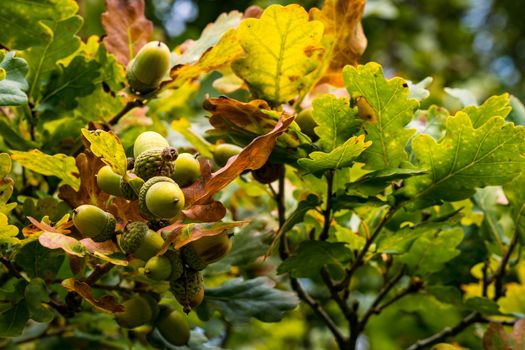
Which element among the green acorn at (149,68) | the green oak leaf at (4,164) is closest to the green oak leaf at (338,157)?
the green acorn at (149,68)

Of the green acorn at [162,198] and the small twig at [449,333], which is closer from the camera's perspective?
the green acorn at [162,198]

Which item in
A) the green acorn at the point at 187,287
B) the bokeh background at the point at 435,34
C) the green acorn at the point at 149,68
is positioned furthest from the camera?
the bokeh background at the point at 435,34

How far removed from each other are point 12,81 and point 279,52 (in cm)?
34

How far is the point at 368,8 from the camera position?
9.66 feet

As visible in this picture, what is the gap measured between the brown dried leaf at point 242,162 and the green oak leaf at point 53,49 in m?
0.38

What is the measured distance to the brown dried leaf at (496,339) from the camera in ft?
3.51

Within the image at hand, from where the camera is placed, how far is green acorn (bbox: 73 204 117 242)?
822 mm

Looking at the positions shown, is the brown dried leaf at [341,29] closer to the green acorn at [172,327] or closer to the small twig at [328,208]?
the small twig at [328,208]

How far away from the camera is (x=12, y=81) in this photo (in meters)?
0.91

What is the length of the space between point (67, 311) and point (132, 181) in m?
0.27

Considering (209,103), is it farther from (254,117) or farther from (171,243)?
(171,243)

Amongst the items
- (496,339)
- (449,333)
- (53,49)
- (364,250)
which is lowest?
(449,333)

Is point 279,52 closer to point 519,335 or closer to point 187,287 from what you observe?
point 187,287

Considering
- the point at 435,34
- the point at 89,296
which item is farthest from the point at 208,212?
the point at 435,34
